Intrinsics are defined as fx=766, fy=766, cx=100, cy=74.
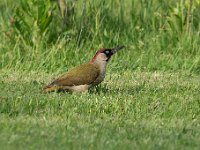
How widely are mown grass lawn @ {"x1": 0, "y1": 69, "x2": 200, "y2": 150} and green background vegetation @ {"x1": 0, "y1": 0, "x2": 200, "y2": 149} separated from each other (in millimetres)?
10

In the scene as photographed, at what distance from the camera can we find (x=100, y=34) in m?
12.7

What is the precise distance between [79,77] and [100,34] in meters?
3.22

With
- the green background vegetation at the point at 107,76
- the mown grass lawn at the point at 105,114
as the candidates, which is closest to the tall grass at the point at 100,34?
the green background vegetation at the point at 107,76

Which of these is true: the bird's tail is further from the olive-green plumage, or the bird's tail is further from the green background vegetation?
the green background vegetation

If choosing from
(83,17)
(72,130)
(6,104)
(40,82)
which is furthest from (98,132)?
(83,17)

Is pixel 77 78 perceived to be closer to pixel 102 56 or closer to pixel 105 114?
pixel 102 56

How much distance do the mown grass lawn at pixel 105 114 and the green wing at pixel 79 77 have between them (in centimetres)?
18

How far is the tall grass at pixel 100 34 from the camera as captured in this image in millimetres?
11758

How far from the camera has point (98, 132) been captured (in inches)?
285

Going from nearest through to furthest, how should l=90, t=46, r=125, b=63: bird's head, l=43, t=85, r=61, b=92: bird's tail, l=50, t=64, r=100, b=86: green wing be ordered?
l=43, t=85, r=61, b=92: bird's tail
l=50, t=64, r=100, b=86: green wing
l=90, t=46, r=125, b=63: bird's head

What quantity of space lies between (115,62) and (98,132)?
4837 mm

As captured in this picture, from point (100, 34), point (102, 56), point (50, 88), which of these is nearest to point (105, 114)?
point (50, 88)

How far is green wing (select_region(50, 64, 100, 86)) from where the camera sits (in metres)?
9.47

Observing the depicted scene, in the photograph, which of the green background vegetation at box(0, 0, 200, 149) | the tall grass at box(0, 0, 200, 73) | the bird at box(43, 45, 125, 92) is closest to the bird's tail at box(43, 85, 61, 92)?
the bird at box(43, 45, 125, 92)
